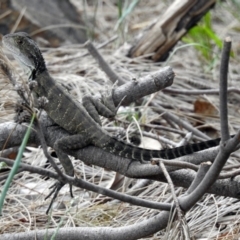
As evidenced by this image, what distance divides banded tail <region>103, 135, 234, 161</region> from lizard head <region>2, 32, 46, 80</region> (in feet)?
2.57

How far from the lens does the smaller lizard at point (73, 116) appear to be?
3.21 meters

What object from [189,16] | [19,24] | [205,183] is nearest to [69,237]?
[205,183]

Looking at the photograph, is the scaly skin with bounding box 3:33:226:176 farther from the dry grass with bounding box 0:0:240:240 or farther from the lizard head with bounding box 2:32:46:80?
the dry grass with bounding box 0:0:240:240

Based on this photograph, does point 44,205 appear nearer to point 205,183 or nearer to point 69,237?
point 69,237

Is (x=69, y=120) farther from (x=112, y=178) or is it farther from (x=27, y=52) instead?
(x=112, y=178)

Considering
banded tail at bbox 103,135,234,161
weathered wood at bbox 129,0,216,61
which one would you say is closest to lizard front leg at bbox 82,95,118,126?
banded tail at bbox 103,135,234,161

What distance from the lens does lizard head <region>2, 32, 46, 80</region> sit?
375 centimetres

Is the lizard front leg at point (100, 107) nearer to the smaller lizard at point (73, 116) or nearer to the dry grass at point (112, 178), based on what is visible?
the smaller lizard at point (73, 116)

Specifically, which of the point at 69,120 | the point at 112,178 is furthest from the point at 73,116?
the point at 112,178

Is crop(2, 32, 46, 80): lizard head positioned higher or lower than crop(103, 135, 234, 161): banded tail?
higher

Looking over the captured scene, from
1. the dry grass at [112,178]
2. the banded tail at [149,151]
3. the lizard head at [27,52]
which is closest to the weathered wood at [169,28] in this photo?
the dry grass at [112,178]

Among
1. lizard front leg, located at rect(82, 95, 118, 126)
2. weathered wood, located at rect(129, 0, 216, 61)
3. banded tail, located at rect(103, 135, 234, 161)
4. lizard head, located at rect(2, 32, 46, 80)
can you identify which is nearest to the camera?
banded tail, located at rect(103, 135, 234, 161)

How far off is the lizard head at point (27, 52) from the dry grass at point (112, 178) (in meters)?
0.44

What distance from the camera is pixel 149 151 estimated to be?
10.5ft
